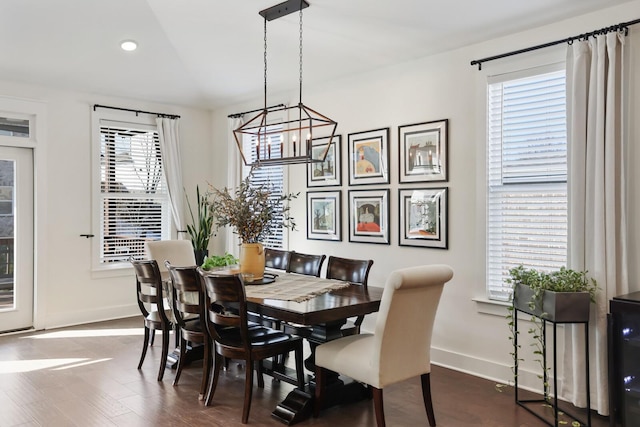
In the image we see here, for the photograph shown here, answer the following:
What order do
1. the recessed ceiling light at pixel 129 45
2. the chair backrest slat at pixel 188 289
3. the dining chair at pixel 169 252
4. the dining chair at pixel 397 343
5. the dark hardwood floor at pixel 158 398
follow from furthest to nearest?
the recessed ceiling light at pixel 129 45
the dining chair at pixel 169 252
the chair backrest slat at pixel 188 289
the dark hardwood floor at pixel 158 398
the dining chair at pixel 397 343

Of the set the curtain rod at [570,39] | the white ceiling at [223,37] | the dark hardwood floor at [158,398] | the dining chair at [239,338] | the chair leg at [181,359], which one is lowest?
the dark hardwood floor at [158,398]

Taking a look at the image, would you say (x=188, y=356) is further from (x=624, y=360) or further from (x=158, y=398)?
(x=624, y=360)

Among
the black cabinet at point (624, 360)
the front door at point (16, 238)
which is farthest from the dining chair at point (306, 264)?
the front door at point (16, 238)

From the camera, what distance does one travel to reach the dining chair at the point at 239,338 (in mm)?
3150

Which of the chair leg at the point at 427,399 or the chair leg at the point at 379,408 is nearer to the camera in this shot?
the chair leg at the point at 379,408

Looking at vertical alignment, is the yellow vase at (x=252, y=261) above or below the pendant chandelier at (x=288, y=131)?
below

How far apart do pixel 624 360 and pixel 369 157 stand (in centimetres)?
281

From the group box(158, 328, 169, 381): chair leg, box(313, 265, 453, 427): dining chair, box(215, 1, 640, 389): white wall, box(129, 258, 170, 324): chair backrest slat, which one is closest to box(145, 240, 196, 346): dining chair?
→ box(129, 258, 170, 324): chair backrest slat

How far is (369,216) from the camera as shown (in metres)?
4.97

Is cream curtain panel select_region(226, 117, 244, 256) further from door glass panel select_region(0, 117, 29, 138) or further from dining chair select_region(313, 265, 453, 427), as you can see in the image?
dining chair select_region(313, 265, 453, 427)

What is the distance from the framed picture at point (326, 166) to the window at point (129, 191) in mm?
2240

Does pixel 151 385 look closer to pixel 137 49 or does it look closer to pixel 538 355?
pixel 538 355

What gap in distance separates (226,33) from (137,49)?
43.0 inches

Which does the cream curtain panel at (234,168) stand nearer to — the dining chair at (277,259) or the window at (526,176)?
the dining chair at (277,259)
